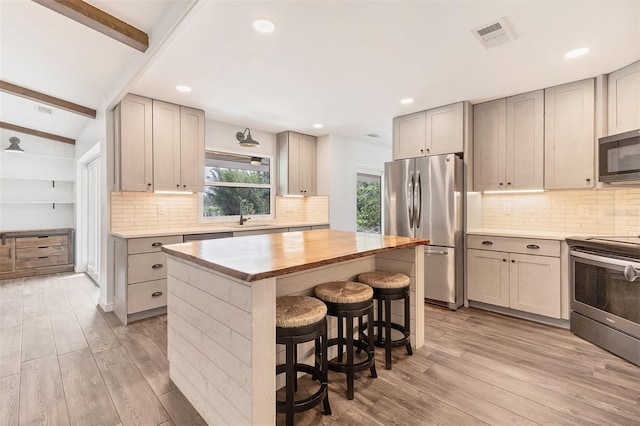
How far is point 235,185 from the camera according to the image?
4918mm

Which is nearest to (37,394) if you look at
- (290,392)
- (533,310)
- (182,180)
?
(290,392)

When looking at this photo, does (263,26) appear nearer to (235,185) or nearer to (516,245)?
(235,185)

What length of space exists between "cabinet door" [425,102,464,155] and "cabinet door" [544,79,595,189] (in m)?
0.86

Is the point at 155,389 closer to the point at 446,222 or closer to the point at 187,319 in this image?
the point at 187,319

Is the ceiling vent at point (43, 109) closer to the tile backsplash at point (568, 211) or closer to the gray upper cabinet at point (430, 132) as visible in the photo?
the gray upper cabinet at point (430, 132)

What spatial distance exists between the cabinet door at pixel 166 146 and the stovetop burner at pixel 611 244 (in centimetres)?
445

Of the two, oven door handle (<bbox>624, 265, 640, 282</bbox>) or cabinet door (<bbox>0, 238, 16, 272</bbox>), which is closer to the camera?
oven door handle (<bbox>624, 265, 640, 282</bbox>)

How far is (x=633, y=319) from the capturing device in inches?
96.7

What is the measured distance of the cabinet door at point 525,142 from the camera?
3.40 meters

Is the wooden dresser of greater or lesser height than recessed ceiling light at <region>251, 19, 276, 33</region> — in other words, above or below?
below

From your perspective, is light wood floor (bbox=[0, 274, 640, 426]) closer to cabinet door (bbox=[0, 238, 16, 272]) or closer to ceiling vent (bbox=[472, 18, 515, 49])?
ceiling vent (bbox=[472, 18, 515, 49])

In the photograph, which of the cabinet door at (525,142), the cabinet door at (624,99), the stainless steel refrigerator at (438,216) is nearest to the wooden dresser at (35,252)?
the stainless steel refrigerator at (438,216)

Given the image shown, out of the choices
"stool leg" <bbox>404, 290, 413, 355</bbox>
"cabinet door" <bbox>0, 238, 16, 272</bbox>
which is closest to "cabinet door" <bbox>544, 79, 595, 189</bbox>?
"stool leg" <bbox>404, 290, 413, 355</bbox>

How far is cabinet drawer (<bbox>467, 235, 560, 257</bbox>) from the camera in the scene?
3.13m
